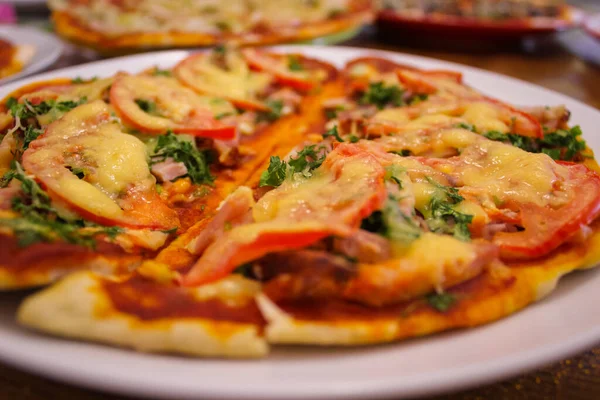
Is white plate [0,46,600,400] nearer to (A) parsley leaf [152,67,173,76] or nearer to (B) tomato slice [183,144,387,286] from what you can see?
(B) tomato slice [183,144,387,286]

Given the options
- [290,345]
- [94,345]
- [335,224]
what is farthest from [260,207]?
[94,345]

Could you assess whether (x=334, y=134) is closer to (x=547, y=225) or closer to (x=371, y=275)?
(x=547, y=225)

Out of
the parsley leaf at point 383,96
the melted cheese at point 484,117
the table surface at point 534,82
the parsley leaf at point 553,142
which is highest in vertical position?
the melted cheese at point 484,117

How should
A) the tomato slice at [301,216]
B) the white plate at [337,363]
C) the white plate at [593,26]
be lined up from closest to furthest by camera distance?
the white plate at [337,363]
the tomato slice at [301,216]
the white plate at [593,26]

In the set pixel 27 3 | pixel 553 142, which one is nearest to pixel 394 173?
pixel 553 142

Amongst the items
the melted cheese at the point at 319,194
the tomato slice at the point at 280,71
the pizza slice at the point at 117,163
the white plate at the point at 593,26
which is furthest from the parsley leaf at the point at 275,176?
the white plate at the point at 593,26

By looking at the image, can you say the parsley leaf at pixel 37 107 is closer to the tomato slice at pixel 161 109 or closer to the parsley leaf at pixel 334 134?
the tomato slice at pixel 161 109

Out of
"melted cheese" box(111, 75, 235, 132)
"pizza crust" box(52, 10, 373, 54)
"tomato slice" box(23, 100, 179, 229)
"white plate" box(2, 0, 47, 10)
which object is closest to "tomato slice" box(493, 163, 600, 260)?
"tomato slice" box(23, 100, 179, 229)

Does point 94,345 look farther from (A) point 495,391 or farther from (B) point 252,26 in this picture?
(B) point 252,26
